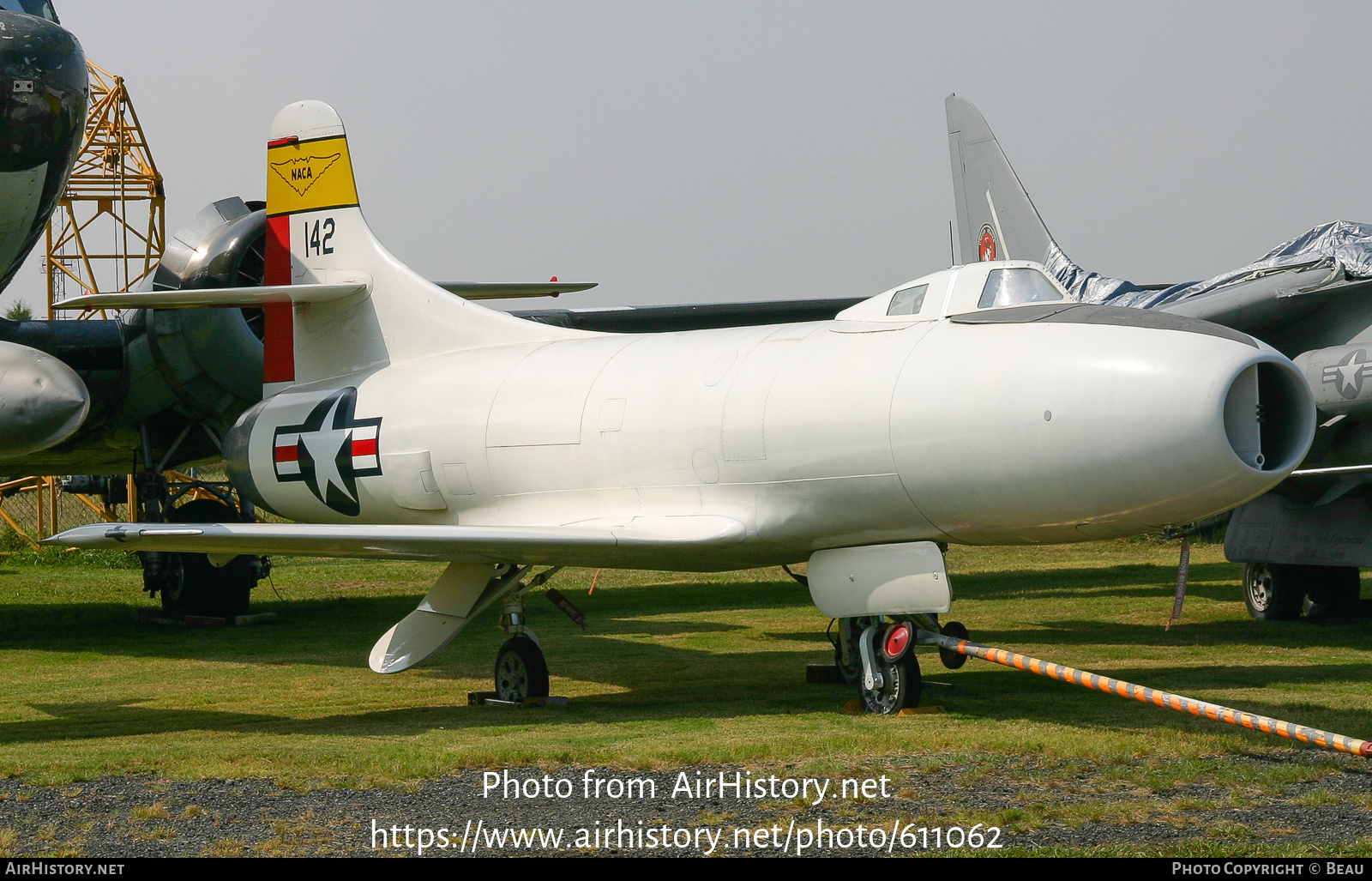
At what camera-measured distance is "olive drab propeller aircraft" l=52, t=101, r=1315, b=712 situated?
628cm

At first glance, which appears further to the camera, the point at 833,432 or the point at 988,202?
the point at 988,202

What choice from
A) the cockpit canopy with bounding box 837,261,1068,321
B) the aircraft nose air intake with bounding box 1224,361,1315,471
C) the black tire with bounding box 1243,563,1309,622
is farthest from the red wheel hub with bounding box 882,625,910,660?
the black tire with bounding box 1243,563,1309,622

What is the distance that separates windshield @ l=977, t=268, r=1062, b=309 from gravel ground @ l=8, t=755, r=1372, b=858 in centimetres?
243

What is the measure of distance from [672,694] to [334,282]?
421 cm

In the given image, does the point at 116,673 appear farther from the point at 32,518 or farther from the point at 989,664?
the point at 32,518

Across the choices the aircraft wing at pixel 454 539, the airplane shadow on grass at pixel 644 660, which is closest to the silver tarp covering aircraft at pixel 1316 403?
the airplane shadow on grass at pixel 644 660

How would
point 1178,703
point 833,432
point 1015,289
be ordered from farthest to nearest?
1. point 1015,289
2. point 833,432
3. point 1178,703

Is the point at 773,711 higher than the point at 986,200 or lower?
lower

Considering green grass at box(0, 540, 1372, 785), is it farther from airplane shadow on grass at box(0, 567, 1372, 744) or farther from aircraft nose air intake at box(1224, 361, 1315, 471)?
aircraft nose air intake at box(1224, 361, 1315, 471)

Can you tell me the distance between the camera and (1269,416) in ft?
21.3

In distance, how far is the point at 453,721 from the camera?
766 centimetres

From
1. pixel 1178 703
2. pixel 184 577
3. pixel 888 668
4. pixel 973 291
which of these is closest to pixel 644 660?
pixel 888 668

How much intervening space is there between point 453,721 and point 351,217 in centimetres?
448

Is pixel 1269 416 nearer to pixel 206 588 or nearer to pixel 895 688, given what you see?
pixel 895 688
